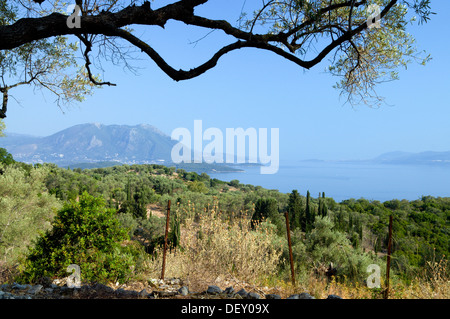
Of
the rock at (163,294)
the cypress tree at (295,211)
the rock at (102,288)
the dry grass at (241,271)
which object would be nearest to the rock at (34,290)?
the rock at (102,288)

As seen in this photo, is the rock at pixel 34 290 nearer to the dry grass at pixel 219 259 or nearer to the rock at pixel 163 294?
the rock at pixel 163 294

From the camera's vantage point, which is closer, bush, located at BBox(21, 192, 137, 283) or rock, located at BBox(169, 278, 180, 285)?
rock, located at BBox(169, 278, 180, 285)

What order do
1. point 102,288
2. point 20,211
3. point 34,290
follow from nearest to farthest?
1. point 34,290
2. point 102,288
3. point 20,211

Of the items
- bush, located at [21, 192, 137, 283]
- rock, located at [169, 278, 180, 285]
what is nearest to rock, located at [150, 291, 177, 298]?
rock, located at [169, 278, 180, 285]

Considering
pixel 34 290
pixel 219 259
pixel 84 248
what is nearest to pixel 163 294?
pixel 219 259

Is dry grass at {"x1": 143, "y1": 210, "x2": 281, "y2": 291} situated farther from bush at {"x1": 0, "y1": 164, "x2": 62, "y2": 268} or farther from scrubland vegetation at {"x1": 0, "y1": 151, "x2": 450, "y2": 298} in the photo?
bush at {"x1": 0, "y1": 164, "x2": 62, "y2": 268}

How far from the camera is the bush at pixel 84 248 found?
5.35m

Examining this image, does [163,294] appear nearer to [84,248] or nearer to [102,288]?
[102,288]

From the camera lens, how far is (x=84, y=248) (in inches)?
216

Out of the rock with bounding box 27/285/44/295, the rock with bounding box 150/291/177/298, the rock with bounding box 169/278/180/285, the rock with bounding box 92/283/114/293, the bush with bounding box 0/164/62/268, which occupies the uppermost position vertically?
the rock with bounding box 150/291/177/298

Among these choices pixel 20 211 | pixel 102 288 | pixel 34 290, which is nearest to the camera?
pixel 34 290

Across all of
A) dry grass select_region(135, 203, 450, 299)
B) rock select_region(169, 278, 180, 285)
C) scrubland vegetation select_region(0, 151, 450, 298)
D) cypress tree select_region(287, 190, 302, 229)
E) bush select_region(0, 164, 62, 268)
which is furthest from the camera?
cypress tree select_region(287, 190, 302, 229)

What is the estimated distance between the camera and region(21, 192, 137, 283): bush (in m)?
5.35

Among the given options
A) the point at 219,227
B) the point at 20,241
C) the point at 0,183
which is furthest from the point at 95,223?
the point at 0,183
